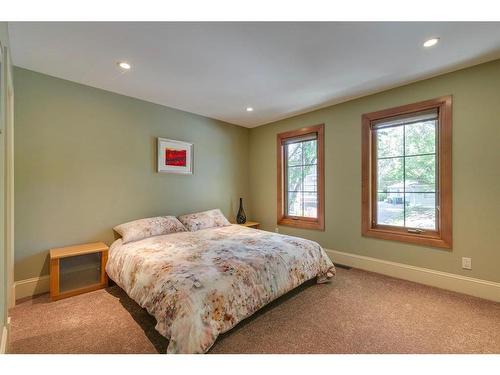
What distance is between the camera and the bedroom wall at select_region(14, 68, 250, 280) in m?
2.36

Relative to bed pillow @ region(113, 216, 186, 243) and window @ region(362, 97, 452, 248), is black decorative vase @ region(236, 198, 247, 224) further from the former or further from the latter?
window @ region(362, 97, 452, 248)

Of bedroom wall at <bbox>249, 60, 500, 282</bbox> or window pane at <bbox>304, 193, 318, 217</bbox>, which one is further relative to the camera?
window pane at <bbox>304, 193, 318, 217</bbox>

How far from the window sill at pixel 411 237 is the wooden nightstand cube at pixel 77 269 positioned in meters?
3.31

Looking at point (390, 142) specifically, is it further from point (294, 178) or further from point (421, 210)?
point (294, 178)

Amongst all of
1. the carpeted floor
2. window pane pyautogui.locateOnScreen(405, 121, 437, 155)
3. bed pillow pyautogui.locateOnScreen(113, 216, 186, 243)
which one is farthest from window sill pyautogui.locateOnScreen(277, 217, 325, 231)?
Result: bed pillow pyautogui.locateOnScreen(113, 216, 186, 243)

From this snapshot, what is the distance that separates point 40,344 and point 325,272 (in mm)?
2602

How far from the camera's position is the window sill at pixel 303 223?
3594mm

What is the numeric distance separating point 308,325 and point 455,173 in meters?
2.22

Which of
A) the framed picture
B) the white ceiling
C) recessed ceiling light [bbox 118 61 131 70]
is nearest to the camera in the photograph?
the white ceiling

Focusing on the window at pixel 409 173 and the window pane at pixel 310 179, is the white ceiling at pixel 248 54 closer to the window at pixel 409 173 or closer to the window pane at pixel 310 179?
the window at pixel 409 173

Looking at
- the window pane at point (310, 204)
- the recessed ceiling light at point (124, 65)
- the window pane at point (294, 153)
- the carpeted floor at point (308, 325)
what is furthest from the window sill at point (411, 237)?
the recessed ceiling light at point (124, 65)

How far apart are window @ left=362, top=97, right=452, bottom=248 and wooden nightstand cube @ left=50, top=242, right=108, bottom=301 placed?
10.9 ft
